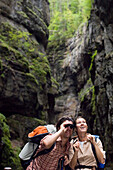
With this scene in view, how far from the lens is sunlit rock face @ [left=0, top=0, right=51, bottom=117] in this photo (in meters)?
12.9

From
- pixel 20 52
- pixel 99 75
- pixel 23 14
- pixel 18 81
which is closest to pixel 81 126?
pixel 18 81

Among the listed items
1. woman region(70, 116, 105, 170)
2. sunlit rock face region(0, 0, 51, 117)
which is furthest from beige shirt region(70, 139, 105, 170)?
sunlit rock face region(0, 0, 51, 117)

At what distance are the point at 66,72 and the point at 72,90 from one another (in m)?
3.71

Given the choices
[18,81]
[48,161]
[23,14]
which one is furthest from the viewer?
[23,14]

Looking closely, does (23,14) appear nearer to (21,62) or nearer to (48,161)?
(21,62)

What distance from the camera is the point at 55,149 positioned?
2.78m

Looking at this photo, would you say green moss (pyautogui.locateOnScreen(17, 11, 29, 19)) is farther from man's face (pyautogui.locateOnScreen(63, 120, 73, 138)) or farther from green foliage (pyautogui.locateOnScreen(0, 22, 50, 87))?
man's face (pyautogui.locateOnScreen(63, 120, 73, 138))

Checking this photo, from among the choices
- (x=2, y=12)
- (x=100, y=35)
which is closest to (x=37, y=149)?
(x=100, y=35)

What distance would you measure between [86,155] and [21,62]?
12570mm

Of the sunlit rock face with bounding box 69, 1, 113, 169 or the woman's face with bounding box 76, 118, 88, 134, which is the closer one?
the woman's face with bounding box 76, 118, 88, 134

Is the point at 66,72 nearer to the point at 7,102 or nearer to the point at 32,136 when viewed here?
the point at 7,102

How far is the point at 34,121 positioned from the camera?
14.4m

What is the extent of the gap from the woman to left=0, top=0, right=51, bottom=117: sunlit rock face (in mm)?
9755

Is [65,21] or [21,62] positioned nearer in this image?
[21,62]
